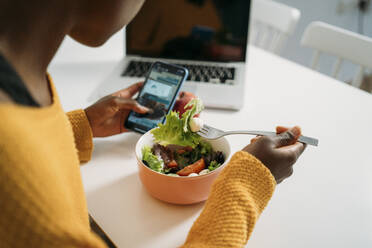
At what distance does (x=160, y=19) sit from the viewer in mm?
1055

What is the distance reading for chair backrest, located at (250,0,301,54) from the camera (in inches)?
53.3

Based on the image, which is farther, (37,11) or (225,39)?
(225,39)

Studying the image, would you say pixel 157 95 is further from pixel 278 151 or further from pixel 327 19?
pixel 327 19

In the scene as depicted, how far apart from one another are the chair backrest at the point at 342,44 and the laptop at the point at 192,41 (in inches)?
13.7

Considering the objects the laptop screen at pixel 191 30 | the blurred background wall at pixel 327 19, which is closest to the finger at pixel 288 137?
the laptop screen at pixel 191 30

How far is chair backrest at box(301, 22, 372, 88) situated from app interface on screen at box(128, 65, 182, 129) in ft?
2.33

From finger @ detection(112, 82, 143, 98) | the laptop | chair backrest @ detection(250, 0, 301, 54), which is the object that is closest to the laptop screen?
the laptop

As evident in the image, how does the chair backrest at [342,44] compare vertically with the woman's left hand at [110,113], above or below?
above

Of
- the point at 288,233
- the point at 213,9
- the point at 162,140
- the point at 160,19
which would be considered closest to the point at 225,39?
the point at 213,9

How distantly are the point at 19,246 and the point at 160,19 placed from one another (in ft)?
2.77

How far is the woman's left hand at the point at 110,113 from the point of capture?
0.73 m

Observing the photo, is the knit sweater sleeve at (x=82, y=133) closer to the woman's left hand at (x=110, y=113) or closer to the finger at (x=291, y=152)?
the woman's left hand at (x=110, y=113)

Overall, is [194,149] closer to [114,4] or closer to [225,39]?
[114,4]

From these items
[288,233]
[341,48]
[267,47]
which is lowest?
[288,233]
